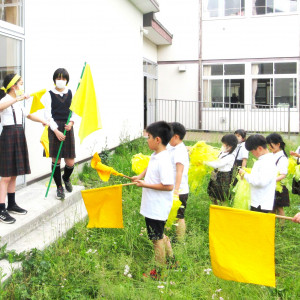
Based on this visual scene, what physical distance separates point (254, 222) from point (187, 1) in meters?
14.2

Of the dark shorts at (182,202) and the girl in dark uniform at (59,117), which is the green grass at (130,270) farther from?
the girl in dark uniform at (59,117)

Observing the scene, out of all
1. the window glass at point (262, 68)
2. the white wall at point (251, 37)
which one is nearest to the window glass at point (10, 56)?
the white wall at point (251, 37)

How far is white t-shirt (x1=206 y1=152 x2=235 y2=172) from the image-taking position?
446cm

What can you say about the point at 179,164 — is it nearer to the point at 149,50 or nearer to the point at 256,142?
the point at 256,142

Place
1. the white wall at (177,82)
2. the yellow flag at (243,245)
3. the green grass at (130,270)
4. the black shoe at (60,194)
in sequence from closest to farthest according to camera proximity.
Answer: the yellow flag at (243,245) < the green grass at (130,270) < the black shoe at (60,194) < the white wall at (177,82)

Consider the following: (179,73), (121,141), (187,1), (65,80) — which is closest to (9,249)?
(65,80)

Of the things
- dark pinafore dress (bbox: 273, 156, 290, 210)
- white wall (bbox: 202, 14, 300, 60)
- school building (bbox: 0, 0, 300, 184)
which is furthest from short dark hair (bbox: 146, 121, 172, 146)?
white wall (bbox: 202, 14, 300, 60)

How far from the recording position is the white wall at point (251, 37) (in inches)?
567

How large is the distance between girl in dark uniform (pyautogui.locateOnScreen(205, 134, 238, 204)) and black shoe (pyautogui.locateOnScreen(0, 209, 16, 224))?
2356 millimetres

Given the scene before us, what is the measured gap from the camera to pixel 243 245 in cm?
275

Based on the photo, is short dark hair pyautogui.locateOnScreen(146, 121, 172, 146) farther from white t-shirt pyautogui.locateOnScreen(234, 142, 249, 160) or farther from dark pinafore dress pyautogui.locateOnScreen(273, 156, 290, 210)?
white t-shirt pyautogui.locateOnScreen(234, 142, 249, 160)

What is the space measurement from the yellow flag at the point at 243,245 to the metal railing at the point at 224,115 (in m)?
11.8

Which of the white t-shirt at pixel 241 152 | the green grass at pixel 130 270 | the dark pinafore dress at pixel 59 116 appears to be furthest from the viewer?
the white t-shirt at pixel 241 152

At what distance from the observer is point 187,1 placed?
15.3 metres
